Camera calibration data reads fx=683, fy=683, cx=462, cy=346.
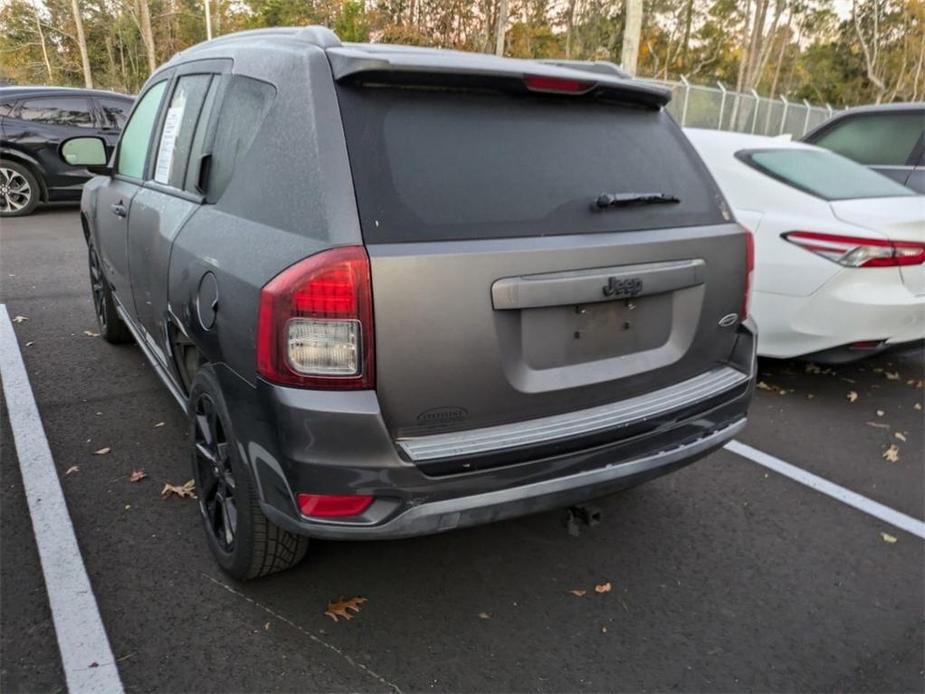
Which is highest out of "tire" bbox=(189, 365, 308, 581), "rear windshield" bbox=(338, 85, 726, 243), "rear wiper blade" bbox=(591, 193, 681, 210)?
"rear windshield" bbox=(338, 85, 726, 243)

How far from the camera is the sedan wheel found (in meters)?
9.63

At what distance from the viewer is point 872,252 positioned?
397cm

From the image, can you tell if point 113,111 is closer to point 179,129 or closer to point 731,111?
point 179,129

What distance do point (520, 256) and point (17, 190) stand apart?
34.0 ft

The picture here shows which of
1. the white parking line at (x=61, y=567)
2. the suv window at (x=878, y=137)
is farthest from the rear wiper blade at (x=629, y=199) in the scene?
the suv window at (x=878, y=137)

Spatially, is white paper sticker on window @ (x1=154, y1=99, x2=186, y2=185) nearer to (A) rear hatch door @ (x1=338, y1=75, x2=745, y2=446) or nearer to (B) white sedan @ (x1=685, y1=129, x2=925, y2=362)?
(A) rear hatch door @ (x1=338, y1=75, x2=745, y2=446)

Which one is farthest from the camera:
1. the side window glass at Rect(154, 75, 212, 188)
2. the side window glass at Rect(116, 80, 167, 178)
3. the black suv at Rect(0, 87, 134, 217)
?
the black suv at Rect(0, 87, 134, 217)

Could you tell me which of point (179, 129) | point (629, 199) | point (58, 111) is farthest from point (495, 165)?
point (58, 111)

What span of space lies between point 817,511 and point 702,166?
1.74 m

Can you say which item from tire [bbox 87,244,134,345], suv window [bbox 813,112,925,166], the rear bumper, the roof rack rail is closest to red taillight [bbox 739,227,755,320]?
the roof rack rail

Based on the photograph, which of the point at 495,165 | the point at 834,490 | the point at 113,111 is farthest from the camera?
the point at 113,111

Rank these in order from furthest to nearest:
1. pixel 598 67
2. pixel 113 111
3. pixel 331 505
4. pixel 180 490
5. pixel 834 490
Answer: pixel 113 111
pixel 834 490
pixel 180 490
pixel 598 67
pixel 331 505

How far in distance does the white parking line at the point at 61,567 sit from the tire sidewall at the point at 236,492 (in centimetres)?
44

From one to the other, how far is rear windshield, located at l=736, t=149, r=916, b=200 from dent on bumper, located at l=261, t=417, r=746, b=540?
2980 millimetres
